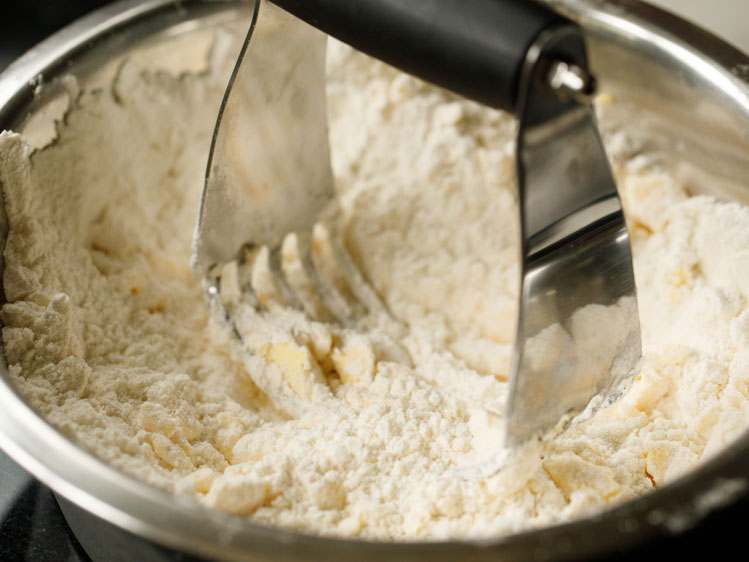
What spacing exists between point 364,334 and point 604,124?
395 mm

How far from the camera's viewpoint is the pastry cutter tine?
0.55 metres

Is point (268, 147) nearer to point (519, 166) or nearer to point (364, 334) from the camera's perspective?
point (364, 334)

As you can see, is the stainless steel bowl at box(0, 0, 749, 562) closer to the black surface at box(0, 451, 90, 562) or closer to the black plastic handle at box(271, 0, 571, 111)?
the black surface at box(0, 451, 90, 562)

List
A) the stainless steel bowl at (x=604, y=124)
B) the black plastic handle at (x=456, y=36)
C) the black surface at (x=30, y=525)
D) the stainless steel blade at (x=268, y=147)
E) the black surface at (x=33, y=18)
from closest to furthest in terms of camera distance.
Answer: the stainless steel bowl at (x=604, y=124) < the black plastic handle at (x=456, y=36) < the black surface at (x=30, y=525) < the stainless steel blade at (x=268, y=147) < the black surface at (x=33, y=18)

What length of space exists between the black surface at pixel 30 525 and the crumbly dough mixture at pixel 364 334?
0.42 ft

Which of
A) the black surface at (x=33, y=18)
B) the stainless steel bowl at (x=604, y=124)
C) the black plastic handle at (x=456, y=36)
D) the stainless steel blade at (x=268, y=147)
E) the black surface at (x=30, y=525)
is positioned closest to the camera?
the stainless steel bowl at (x=604, y=124)

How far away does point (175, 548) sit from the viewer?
448 millimetres

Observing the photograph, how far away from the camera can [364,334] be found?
822 millimetres

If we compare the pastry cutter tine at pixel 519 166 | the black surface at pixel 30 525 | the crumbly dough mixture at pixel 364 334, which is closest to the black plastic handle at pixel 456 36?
the pastry cutter tine at pixel 519 166

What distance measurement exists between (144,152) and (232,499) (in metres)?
0.52

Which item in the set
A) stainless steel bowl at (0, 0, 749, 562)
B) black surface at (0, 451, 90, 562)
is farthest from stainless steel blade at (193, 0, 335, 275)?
black surface at (0, 451, 90, 562)

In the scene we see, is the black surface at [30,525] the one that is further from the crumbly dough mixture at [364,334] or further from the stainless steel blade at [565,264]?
the stainless steel blade at [565,264]

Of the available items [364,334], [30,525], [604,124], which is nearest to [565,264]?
[364,334]

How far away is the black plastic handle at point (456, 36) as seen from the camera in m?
0.54
